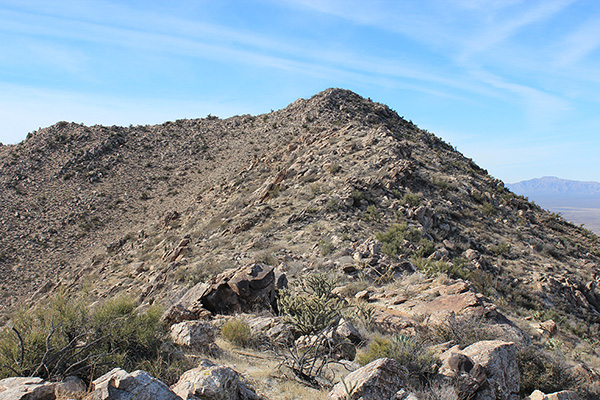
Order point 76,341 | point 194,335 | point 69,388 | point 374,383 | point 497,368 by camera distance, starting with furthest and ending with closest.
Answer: point 194,335, point 497,368, point 76,341, point 374,383, point 69,388

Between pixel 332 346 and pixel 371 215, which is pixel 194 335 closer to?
pixel 332 346

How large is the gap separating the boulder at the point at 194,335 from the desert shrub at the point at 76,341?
0.51m

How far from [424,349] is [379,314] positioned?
2511 millimetres

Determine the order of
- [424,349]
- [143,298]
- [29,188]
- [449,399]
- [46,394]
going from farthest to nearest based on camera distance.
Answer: [29,188]
[143,298]
[424,349]
[449,399]
[46,394]

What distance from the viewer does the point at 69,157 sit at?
36.0 metres

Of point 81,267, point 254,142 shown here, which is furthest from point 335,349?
point 254,142

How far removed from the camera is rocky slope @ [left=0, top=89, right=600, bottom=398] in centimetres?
1316

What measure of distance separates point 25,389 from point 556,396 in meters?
6.33

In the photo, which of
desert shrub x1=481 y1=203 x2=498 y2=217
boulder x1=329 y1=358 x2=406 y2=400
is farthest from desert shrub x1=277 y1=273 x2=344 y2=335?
desert shrub x1=481 y1=203 x2=498 y2=217

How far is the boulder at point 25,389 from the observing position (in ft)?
11.9

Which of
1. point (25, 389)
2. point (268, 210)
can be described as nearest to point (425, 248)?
point (268, 210)

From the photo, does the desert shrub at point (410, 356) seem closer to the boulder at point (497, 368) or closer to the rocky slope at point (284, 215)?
the boulder at point (497, 368)

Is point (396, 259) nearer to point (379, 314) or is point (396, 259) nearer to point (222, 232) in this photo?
point (379, 314)

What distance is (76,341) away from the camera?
187 inches
